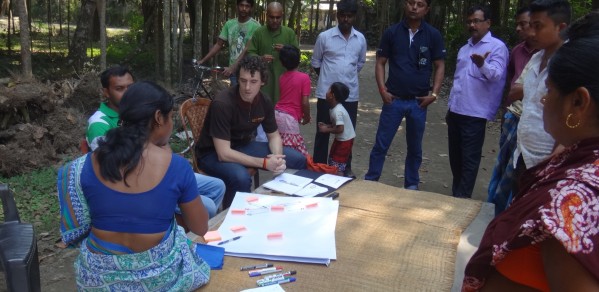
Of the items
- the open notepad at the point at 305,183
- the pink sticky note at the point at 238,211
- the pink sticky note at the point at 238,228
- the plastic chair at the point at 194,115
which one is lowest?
the pink sticky note at the point at 238,228

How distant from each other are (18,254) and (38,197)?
2344mm

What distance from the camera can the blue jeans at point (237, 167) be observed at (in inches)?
141

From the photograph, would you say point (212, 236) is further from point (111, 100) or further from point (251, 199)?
point (111, 100)

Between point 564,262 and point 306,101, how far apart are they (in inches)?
151

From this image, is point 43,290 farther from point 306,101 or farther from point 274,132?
point 306,101

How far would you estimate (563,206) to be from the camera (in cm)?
106

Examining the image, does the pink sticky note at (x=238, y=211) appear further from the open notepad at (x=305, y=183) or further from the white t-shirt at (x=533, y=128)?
the white t-shirt at (x=533, y=128)

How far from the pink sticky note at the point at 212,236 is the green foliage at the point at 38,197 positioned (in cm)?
218

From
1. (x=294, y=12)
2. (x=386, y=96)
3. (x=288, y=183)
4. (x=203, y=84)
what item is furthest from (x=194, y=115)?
(x=294, y=12)

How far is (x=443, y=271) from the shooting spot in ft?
7.18

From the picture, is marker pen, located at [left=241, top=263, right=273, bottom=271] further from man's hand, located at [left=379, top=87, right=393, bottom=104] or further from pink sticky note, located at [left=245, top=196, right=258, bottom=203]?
man's hand, located at [left=379, top=87, right=393, bottom=104]

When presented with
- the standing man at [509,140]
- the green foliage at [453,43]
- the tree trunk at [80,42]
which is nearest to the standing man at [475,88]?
the standing man at [509,140]

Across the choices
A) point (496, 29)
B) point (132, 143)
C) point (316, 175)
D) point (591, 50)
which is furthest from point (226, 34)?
point (496, 29)

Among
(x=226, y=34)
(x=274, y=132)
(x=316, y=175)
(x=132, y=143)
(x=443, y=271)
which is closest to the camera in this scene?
(x=132, y=143)
